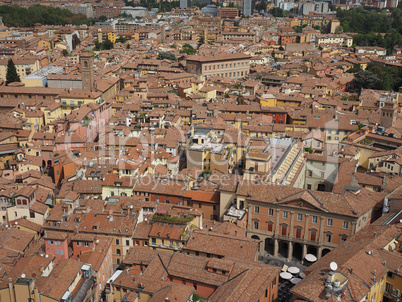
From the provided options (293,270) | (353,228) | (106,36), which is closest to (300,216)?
(353,228)

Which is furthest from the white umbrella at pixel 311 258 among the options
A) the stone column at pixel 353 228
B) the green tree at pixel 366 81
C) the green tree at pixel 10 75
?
the green tree at pixel 10 75

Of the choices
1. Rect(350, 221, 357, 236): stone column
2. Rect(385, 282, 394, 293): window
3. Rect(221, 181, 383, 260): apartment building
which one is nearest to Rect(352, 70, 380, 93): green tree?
Rect(221, 181, 383, 260): apartment building

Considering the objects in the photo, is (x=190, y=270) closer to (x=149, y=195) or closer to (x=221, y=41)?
(x=149, y=195)

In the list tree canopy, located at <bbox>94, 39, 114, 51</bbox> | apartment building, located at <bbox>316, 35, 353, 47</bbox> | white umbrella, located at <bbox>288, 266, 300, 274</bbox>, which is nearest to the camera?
white umbrella, located at <bbox>288, 266, 300, 274</bbox>

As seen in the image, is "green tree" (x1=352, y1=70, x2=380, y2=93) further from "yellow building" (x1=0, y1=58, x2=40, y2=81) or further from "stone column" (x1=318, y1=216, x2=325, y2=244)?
"yellow building" (x1=0, y1=58, x2=40, y2=81)

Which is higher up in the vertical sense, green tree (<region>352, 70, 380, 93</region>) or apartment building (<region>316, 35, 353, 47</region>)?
apartment building (<region>316, 35, 353, 47</region>)

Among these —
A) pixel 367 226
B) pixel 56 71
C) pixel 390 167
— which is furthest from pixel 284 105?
pixel 56 71
